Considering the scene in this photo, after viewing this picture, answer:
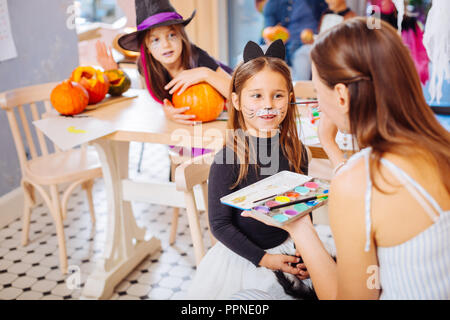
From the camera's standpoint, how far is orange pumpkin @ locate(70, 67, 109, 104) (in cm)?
178

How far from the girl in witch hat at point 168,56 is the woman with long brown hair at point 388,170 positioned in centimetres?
87

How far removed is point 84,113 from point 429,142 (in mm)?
1334

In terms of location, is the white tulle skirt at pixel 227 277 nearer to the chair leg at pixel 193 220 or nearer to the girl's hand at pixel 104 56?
the chair leg at pixel 193 220

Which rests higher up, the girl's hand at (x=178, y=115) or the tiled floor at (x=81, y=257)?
the girl's hand at (x=178, y=115)

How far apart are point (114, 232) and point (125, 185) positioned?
197mm

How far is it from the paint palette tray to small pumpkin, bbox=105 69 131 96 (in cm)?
117

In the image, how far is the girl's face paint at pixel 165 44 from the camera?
1634 millimetres

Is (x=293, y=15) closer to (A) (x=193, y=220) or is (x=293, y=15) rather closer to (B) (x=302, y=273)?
(A) (x=193, y=220)

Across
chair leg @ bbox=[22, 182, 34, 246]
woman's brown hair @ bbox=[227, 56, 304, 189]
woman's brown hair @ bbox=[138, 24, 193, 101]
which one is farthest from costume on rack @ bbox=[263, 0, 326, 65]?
woman's brown hair @ bbox=[227, 56, 304, 189]

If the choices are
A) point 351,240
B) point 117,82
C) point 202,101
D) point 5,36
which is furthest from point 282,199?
point 5,36

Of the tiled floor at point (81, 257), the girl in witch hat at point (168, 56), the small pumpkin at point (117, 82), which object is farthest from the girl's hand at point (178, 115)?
the tiled floor at point (81, 257)

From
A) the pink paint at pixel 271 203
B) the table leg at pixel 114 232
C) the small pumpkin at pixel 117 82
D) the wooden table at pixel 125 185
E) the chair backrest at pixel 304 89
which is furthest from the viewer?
the chair backrest at pixel 304 89

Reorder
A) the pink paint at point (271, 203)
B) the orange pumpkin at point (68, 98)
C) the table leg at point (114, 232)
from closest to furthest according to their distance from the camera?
the pink paint at point (271, 203), the orange pumpkin at point (68, 98), the table leg at point (114, 232)

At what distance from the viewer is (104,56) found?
1.95 m
